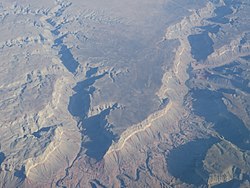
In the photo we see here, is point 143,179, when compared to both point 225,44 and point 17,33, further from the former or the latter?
point 17,33

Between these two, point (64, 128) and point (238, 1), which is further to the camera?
point (238, 1)

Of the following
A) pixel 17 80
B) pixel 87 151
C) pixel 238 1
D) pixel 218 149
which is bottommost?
pixel 238 1

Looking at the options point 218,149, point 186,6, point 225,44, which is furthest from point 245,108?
point 186,6

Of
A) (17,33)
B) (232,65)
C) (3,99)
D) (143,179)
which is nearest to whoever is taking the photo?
(143,179)

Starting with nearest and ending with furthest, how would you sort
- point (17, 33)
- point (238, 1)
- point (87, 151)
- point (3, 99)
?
point (87, 151)
point (3, 99)
point (17, 33)
point (238, 1)

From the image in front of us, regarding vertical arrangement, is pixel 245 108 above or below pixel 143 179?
below

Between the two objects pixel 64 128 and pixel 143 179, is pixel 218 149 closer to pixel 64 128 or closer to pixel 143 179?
pixel 143 179
